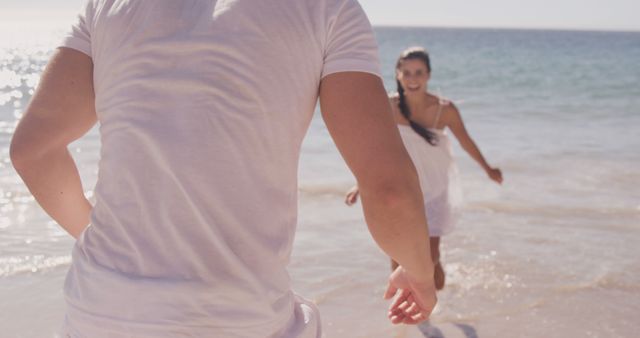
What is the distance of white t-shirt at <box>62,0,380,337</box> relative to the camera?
1.26 m

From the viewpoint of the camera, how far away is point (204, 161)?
1.26 meters

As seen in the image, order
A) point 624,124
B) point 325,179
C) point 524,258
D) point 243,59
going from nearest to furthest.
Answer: point 243,59, point 524,258, point 325,179, point 624,124

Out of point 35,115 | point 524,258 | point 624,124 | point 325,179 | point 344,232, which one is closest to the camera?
point 35,115

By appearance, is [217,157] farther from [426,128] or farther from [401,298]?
[426,128]

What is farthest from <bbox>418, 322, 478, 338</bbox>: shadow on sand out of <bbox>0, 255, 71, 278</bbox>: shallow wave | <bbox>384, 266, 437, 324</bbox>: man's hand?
<bbox>384, 266, 437, 324</bbox>: man's hand

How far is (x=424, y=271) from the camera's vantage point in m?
1.47

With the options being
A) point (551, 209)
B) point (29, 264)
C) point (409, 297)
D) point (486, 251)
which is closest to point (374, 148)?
point (409, 297)

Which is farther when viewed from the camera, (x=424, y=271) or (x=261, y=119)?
(x=424, y=271)

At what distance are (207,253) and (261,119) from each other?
9.8 inches

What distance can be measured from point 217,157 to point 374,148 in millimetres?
275

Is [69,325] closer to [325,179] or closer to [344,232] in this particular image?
[344,232]

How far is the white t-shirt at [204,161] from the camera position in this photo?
1.26 m

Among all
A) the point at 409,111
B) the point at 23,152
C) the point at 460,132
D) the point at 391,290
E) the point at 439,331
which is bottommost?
the point at 439,331

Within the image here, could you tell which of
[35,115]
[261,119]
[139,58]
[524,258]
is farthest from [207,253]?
[524,258]
